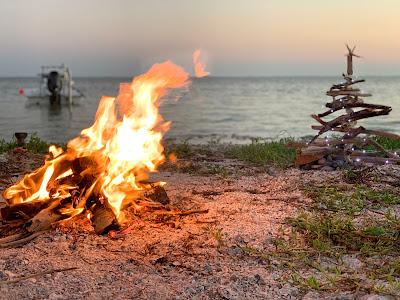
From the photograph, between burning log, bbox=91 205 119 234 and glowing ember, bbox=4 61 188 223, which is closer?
burning log, bbox=91 205 119 234

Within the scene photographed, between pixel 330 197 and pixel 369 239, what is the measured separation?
198 centimetres

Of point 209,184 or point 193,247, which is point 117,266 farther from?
point 209,184

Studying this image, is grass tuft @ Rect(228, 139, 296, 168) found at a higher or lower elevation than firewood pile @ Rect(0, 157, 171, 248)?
lower

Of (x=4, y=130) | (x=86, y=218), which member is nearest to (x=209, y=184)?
(x=86, y=218)

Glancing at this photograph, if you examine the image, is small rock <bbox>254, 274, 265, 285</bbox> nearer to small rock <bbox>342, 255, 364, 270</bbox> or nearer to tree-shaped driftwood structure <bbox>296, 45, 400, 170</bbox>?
small rock <bbox>342, 255, 364, 270</bbox>

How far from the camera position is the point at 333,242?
19.8ft

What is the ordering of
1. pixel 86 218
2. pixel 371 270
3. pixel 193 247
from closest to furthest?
pixel 371 270
pixel 193 247
pixel 86 218

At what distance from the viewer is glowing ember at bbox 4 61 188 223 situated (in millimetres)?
6824

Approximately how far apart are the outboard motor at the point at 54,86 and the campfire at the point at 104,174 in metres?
48.8

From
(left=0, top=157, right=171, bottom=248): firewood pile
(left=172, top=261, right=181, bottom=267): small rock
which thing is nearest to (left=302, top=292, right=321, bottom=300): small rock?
(left=172, top=261, right=181, bottom=267): small rock

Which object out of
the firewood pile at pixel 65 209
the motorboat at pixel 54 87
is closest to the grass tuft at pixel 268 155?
A: the firewood pile at pixel 65 209

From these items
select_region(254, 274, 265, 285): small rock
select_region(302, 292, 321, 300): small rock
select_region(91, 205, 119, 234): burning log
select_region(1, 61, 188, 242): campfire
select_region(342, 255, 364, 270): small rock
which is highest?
select_region(1, 61, 188, 242): campfire

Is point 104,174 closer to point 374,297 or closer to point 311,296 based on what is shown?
point 311,296

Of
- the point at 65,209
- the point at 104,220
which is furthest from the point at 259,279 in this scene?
the point at 65,209
